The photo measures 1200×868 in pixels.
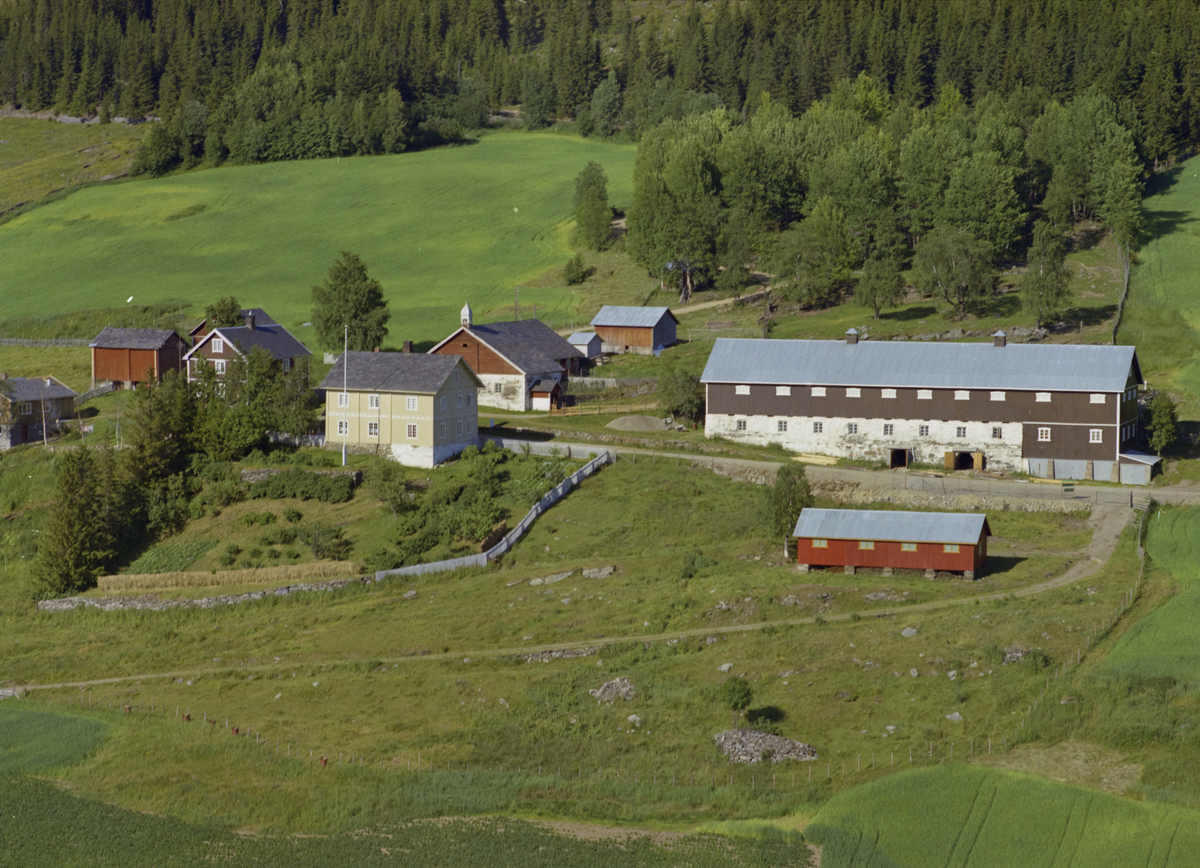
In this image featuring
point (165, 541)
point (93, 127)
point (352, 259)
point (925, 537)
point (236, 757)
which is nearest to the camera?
point (236, 757)

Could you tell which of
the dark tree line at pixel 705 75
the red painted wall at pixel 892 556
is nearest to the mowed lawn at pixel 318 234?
the dark tree line at pixel 705 75

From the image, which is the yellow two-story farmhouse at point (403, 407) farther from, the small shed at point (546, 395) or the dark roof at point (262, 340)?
the dark roof at point (262, 340)

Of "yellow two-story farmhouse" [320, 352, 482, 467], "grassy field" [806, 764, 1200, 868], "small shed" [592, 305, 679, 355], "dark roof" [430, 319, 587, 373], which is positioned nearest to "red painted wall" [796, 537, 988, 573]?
"grassy field" [806, 764, 1200, 868]

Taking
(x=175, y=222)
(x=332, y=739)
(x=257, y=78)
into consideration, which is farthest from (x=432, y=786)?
(x=257, y=78)

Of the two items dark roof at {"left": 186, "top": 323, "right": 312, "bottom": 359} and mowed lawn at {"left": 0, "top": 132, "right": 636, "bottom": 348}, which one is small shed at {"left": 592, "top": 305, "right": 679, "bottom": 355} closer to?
mowed lawn at {"left": 0, "top": 132, "right": 636, "bottom": 348}

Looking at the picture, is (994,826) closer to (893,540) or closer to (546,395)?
(893,540)

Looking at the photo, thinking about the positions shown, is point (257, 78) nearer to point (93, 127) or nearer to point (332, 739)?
point (93, 127)

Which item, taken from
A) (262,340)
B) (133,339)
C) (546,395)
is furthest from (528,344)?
(133,339)
